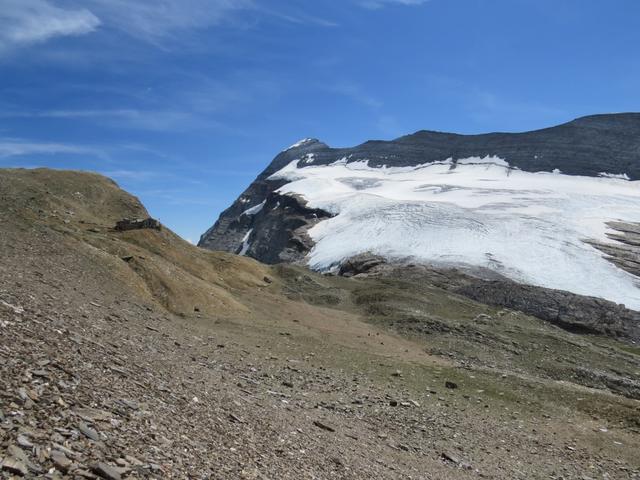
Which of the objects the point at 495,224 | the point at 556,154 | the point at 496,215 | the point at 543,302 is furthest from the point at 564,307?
the point at 556,154

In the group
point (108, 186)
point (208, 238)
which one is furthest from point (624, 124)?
point (108, 186)

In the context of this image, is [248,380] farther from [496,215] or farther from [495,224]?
[496,215]

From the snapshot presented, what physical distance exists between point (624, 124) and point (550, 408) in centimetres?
19139

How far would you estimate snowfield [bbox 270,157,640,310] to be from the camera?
260ft

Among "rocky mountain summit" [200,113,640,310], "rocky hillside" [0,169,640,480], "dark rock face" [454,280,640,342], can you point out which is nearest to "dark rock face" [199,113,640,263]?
"rocky mountain summit" [200,113,640,310]

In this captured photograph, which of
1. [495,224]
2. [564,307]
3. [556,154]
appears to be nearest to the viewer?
[564,307]

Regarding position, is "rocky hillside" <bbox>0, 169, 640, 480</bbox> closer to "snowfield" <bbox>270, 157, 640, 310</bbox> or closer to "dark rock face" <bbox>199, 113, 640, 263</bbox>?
"snowfield" <bbox>270, 157, 640, 310</bbox>

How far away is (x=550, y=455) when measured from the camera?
64.6ft

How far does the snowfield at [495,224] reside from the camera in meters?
79.2

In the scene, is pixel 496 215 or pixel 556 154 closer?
pixel 496 215

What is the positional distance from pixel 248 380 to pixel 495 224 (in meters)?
91.5

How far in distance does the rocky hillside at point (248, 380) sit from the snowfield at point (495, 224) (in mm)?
31287

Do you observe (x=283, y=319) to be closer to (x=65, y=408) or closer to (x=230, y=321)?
(x=230, y=321)

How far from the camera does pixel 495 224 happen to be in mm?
101250
